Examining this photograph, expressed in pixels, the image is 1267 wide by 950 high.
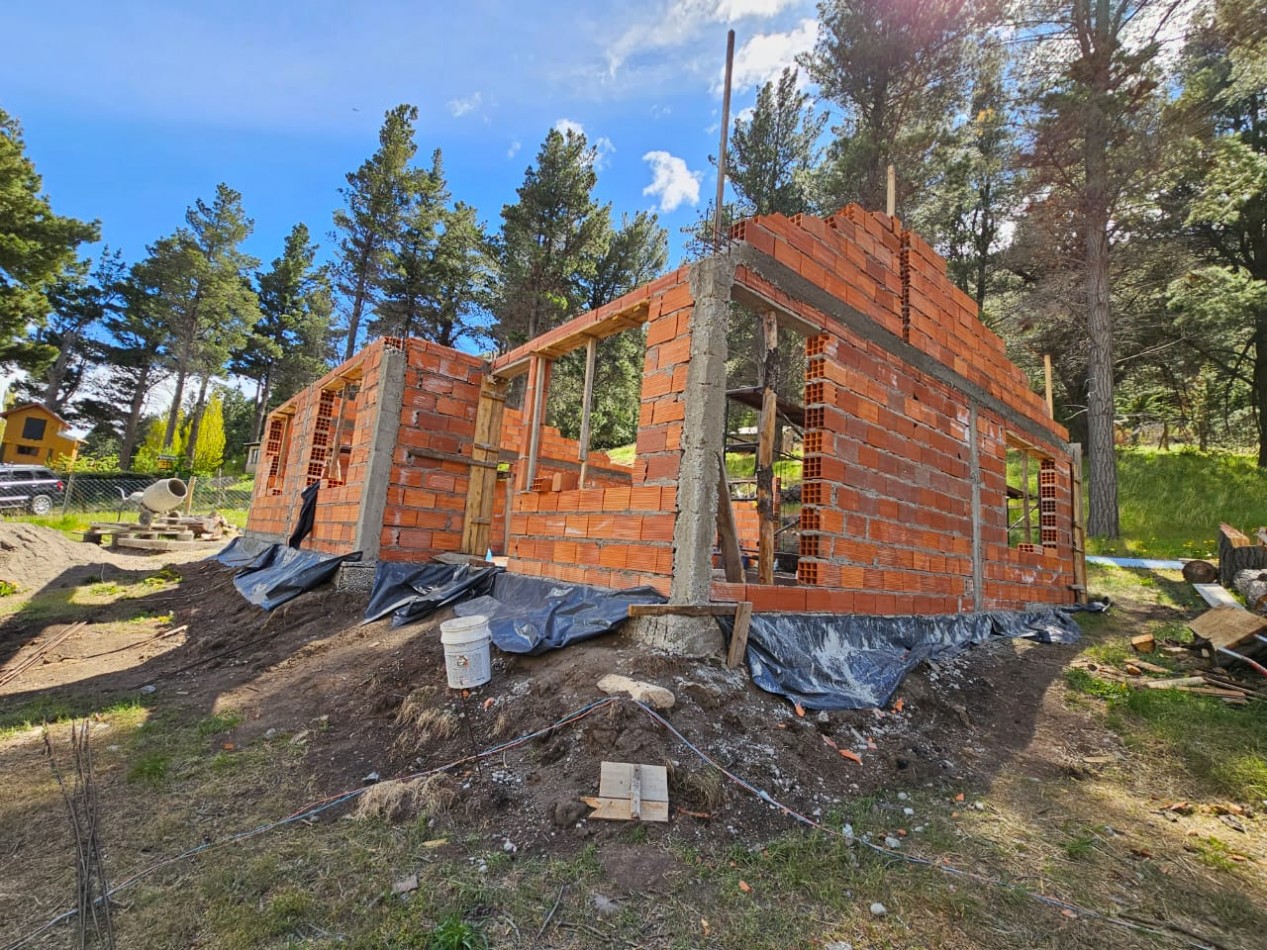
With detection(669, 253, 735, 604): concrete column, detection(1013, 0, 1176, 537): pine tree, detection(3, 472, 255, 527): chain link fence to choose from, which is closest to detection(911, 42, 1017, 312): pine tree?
detection(1013, 0, 1176, 537): pine tree

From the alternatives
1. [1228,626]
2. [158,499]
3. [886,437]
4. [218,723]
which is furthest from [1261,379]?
[158,499]

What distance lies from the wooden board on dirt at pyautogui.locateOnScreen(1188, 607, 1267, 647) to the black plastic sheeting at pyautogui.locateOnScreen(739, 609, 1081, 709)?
6.89 feet

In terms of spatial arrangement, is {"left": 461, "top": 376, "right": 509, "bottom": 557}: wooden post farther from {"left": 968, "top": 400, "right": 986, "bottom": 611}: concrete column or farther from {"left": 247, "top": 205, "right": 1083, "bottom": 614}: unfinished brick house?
{"left": 968, "top": 400, "right": 986, "bottom": 611}: concrete column

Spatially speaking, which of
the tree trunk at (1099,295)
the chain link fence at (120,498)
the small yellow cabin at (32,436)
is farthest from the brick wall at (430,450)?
the small yellow cabin at (32,436)

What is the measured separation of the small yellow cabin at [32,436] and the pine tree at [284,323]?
9.50 meters

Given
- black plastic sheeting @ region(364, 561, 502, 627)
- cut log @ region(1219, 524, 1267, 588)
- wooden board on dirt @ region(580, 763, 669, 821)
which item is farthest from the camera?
cut log @ region(1219, 524, 1267, 588)

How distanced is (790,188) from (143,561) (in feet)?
61.7

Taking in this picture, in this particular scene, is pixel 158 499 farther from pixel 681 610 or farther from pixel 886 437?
pixel 886 437

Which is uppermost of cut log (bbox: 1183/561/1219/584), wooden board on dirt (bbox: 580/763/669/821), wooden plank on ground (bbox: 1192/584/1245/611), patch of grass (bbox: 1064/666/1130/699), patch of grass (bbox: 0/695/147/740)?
cut log (bbox: 1183/561/1219/584)

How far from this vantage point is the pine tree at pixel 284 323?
28.6m

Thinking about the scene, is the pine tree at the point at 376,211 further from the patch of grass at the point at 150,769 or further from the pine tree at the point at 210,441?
the patch of grass at the point at 150,769

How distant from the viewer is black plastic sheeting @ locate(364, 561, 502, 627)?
4898 mm

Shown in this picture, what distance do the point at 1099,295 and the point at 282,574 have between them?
16.6m

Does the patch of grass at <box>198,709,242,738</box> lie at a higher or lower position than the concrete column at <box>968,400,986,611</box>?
lower
